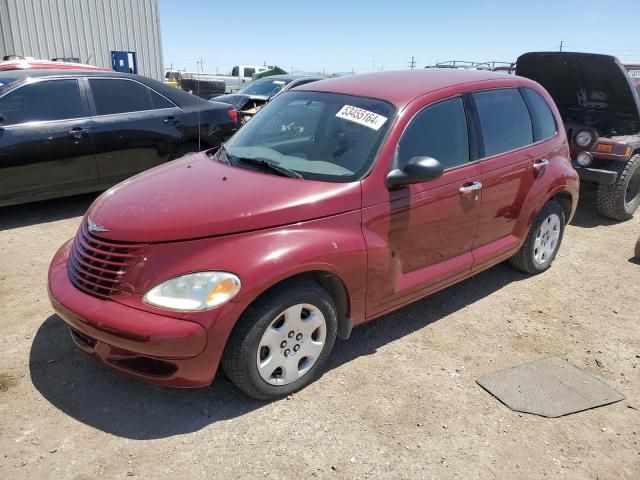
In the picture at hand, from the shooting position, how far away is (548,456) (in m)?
2.64

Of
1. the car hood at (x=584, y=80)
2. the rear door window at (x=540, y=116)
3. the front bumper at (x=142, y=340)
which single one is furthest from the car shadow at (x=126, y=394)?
the car hood at (x=584, y=80)

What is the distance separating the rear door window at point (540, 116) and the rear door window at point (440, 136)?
1.05 meters

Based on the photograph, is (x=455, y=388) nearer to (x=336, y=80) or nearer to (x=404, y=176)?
(x=404, y=176)

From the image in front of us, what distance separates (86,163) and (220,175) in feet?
10.8

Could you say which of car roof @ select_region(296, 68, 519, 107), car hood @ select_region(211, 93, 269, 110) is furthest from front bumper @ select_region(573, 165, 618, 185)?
car hood @ select_region(211, 93, 269, 110)

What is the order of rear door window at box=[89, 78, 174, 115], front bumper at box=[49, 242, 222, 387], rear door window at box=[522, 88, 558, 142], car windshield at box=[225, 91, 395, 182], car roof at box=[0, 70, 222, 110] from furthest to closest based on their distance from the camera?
rear door window at box=[89, 78, 174, 115]
car roof at box=[0, 70, 222, 110]
rear door window at box=[522, 88, 558, 142]
car windshield at box=[225, 91, 395, 182]
front bumper at box=[49, 242, 222, 387]

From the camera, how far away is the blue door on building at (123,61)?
1834 centimetres

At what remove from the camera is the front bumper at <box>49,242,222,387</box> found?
2504mm

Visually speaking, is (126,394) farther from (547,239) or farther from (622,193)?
(622,193)

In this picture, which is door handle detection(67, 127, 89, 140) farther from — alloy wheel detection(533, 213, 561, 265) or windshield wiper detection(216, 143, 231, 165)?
alloy wheel detection(533, 213, 561, 265)

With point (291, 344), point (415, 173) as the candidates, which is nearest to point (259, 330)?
point (291, 344)

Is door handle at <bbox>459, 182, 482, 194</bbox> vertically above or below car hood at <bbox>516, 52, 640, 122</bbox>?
below

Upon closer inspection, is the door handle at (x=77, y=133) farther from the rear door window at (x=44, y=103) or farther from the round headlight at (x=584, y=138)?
the round headlight at (x=584, y=138)

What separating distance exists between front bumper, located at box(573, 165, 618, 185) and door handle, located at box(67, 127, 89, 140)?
5782mm
